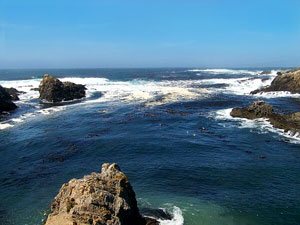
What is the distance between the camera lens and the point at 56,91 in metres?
60.1

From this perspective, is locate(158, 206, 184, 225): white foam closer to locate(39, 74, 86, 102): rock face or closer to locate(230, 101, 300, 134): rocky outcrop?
locate(230, 101, 300, 134): rocky outcrop

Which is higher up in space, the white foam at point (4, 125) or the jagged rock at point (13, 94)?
the jagged rock at point (13, 94)

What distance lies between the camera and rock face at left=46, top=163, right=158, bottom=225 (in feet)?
31.8

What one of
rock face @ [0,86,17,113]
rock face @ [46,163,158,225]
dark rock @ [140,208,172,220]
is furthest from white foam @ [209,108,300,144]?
rock face @ [0,86,17,113]

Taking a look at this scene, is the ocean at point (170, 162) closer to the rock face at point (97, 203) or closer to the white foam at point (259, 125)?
the white foam at point (259, 125)

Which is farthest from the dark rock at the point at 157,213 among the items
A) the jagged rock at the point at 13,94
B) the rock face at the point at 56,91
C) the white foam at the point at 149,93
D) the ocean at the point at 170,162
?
the jagged rock at the point at 13,94

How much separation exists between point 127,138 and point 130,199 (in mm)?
17003

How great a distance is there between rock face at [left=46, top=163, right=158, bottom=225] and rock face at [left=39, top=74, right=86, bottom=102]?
51113mm

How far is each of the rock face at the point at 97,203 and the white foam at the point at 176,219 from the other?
3.39ft

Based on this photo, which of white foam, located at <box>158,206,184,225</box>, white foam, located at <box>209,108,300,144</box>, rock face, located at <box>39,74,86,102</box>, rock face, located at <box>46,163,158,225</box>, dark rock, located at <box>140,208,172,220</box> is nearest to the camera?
rock face, located at <box>46,163,158,225</box>

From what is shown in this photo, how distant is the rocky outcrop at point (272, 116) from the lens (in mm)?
30644

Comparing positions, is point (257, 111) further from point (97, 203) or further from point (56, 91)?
point (56, 91)

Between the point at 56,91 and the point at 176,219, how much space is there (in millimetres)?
53454

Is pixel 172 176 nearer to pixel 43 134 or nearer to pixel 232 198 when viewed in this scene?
pixel 232 198
